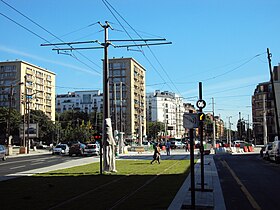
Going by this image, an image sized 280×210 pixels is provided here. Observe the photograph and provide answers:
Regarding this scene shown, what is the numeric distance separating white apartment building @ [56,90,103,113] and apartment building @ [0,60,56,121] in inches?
761

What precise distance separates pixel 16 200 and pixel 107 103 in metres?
11.0

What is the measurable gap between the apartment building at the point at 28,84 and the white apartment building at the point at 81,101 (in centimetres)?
1932

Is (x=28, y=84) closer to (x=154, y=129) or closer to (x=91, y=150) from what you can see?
(x=154, y=129)

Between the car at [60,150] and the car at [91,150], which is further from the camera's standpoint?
the car at [60,150]

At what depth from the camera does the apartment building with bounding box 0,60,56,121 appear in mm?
125250

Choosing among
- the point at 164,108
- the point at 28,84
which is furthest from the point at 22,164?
the point at 164,108

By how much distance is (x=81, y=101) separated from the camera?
16800cm

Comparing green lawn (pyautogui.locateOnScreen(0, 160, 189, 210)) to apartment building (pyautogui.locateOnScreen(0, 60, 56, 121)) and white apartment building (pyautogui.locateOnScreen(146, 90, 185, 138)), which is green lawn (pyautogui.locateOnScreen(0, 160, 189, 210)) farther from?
white apartment building (pyautogui.locateOnScreen(146, 90, 185, 138))

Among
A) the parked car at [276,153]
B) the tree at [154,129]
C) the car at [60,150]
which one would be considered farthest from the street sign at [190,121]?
the tree at [154,129]

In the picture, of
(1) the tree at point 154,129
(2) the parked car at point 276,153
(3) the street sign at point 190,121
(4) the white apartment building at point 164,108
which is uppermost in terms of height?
(4) the white apartment building at point 164,108

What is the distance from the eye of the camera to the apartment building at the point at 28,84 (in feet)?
411

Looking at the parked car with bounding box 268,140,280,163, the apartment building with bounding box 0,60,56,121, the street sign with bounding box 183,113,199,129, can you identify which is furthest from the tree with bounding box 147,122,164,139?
the street sign with bounding box 183,113,199,129

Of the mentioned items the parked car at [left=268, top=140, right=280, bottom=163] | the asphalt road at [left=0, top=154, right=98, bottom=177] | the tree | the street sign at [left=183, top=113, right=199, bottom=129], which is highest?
the tree

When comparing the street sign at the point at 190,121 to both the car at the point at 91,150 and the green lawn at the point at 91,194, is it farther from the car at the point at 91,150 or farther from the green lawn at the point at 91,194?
the car at the point at 91,150
